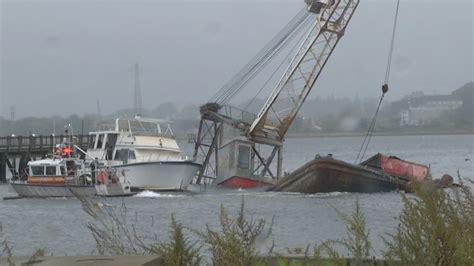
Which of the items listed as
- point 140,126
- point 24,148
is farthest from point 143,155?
point 24,148

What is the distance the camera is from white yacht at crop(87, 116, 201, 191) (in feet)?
160

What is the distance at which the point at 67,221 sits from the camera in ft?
118

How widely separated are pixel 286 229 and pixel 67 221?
10602mm

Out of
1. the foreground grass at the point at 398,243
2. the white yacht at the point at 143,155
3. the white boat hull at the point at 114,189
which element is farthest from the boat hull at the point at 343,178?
the foreground grass at the point at 398,243

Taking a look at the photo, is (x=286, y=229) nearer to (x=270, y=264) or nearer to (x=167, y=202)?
(x=167, y=202)

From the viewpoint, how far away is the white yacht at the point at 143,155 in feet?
160

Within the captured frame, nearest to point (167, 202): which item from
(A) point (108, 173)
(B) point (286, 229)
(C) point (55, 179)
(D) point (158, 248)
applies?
(A) point (108, 173)

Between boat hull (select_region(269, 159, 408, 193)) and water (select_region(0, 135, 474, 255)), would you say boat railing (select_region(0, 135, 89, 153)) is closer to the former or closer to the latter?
water (select_region(0, 135, 474, 255))

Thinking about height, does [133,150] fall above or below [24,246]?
above

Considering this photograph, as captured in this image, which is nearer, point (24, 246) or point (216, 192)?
point (24, 246)

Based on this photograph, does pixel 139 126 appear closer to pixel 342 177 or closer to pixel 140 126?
pixel 140 126

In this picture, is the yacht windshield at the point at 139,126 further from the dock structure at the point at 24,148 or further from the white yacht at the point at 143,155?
the dock structure at the point at 24,148

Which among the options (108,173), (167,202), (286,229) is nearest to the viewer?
(286,229)

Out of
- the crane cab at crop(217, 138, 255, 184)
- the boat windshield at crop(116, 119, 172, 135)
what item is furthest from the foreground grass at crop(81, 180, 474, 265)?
the crane cab at crop(217, 138, 255, 184)
